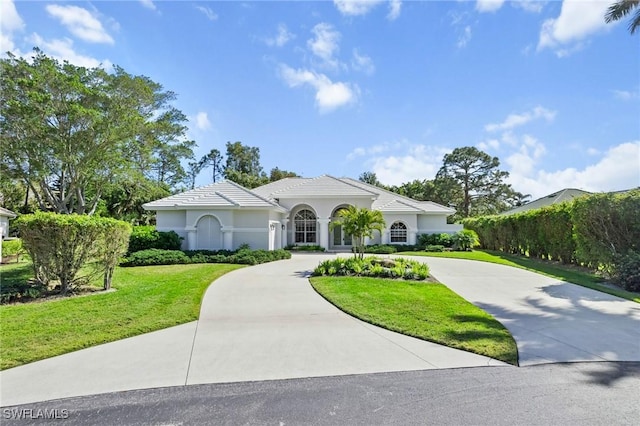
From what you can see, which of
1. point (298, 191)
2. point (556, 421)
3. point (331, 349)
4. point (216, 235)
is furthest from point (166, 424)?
point (298, 191)

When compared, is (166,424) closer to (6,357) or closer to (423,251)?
(6,357)

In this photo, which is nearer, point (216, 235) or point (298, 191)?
point (216, 235)

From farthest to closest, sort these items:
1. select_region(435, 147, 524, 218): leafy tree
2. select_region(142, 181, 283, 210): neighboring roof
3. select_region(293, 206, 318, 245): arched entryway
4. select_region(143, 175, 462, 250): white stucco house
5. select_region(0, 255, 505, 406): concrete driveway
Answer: select_region(435, 147, 524, 218): leafy tree → select_region(293, 206, 318, 245): arched entryway → select_region(143, 175, 462, 250): white stucco house → select_region(142, 181, 283, 210): neighboring roof → select_region(0, 255, 505, 406): concrete driveway

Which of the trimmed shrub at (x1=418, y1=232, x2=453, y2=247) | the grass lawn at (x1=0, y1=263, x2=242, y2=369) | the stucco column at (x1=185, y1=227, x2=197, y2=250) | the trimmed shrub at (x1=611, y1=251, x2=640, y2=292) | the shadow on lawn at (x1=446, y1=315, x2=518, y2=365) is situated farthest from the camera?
the trimmed shrub at (x1=418, y1=232, x2=453, y2=247)

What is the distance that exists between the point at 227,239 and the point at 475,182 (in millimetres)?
40771

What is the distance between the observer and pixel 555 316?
280 inches

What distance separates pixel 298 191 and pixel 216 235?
7.69 meters

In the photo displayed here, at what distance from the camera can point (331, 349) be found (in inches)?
208

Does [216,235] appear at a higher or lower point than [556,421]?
higher

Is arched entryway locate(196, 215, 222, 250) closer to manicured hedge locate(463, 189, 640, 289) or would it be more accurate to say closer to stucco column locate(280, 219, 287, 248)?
stucco column locate(280, 219, 287, 248)

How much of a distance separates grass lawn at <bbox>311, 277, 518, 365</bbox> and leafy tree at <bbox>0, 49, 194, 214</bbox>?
2317 cm

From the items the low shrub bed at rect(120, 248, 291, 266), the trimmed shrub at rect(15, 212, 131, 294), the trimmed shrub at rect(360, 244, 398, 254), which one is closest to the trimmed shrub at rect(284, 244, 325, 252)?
the trimmed shrub at rect(360, 244, 398, 254)

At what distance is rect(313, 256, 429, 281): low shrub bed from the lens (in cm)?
1183

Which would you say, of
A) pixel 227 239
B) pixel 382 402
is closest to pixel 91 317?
pixel 382 402
